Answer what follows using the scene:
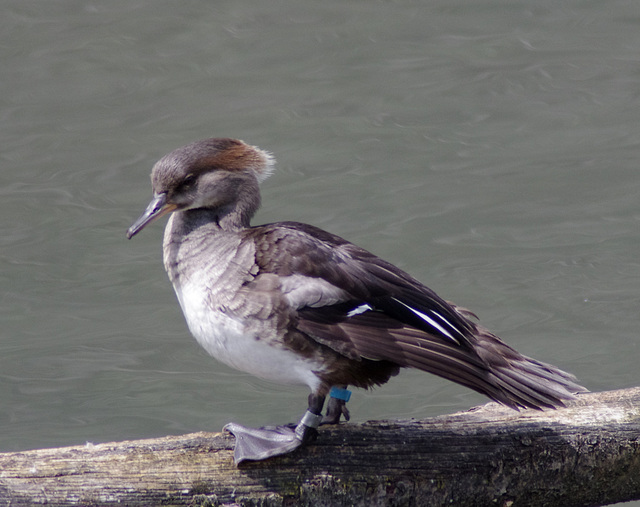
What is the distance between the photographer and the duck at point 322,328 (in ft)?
8.67

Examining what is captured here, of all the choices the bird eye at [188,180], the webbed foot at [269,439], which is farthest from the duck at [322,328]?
the bird eye at [188,180]

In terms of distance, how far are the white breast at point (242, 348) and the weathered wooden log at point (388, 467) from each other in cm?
21

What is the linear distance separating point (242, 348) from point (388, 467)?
0.56m

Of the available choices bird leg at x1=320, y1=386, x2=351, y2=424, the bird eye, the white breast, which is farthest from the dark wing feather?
the bird eye

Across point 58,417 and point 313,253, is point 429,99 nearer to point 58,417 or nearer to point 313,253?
point 58,417

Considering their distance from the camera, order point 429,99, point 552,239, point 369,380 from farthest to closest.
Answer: point 429,99 → point 552,239 → point 369,380

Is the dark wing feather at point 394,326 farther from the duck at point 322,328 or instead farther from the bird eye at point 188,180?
the bird eye at point 188,180

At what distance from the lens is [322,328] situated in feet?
8.75

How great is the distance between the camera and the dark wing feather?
2.62 meters

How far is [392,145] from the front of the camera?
260 inches

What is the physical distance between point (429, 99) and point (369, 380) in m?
4.58

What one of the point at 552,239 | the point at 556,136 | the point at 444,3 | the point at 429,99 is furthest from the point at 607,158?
the point at 444,3

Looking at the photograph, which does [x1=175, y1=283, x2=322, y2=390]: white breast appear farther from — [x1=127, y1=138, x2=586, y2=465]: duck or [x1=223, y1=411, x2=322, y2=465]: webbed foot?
[x1=223, y1=411, x2=322, y2=465]: webbed foot

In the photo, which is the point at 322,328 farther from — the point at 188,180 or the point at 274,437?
the point at 188,180
